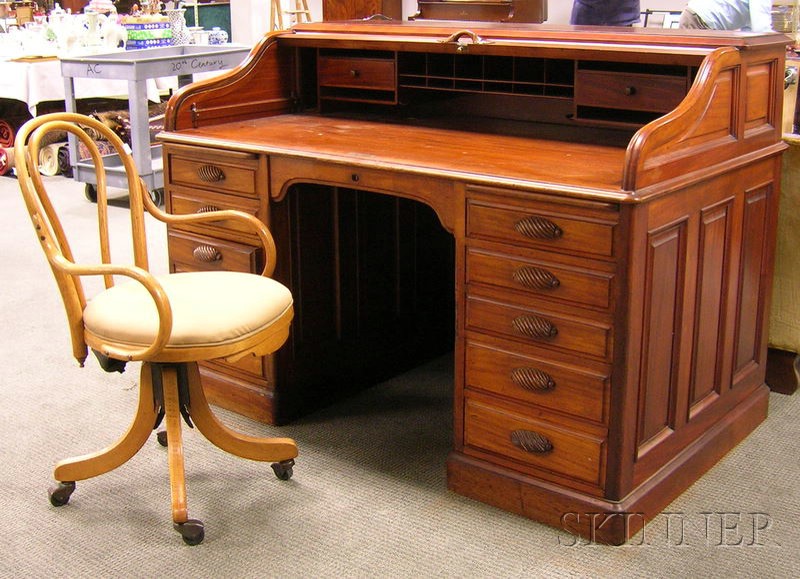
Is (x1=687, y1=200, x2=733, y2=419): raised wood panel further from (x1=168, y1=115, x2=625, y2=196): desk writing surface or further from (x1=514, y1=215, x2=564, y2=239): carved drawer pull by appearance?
(x1=514, y1=215, x2=564, y2=239): carved drawer pull

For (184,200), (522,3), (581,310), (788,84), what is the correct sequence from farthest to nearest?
(522,3), (788,84), (184,200), (581,310)

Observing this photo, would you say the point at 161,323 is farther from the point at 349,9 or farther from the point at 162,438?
the point at 349,9

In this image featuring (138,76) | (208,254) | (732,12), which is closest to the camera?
(208,254)

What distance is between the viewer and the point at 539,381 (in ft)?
7.43

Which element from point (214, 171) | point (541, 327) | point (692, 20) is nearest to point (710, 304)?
point (541, 327)

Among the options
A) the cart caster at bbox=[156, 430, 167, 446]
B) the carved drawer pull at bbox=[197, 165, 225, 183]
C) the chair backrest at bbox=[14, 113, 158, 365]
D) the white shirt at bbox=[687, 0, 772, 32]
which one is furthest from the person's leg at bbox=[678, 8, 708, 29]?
the cart caster at bbox=[156, 430, 167, 446]

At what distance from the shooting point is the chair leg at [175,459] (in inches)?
89.6

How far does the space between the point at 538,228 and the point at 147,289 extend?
84 centimetres

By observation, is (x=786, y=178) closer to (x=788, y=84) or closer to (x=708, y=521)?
(x=708, y=521)

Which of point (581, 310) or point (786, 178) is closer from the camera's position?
point (581, 310)

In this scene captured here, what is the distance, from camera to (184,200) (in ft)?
9.41

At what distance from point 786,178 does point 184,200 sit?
1751 millimetres

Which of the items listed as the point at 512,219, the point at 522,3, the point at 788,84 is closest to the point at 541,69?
the point at 512,219

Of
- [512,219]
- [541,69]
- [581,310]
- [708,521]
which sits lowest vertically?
[708,521]
